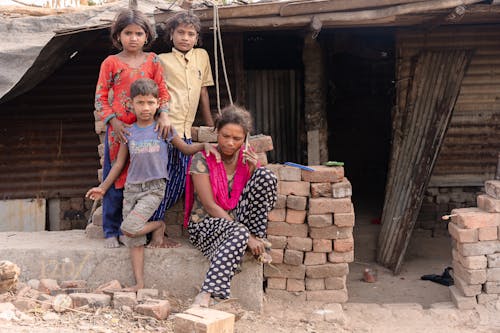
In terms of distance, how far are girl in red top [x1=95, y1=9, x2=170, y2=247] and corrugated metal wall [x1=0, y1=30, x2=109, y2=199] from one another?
→ 2.98 m

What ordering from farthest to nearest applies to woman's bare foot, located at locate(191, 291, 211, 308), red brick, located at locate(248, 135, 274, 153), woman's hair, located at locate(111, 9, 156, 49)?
1. red brick, located at locate(248, 135, 274, 153)
2. woman's hair, located at locate(111, 9, 156, 49)
3. woman's bare foot, located at locate(191, 291, 211, 308)

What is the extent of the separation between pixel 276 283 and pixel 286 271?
0.13 metres

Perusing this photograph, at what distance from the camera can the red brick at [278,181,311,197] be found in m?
4.79

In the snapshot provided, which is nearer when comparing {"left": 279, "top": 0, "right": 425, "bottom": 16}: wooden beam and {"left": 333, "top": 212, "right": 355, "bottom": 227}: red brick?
Result: {"left": 333, "top": 212, "right": 355, "bottom": 227}: red brick

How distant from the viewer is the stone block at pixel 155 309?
146 inches

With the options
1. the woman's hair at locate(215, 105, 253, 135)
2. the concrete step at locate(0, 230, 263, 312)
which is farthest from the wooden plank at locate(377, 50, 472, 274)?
the woman's hair at locate(215, 105, 253, 135)

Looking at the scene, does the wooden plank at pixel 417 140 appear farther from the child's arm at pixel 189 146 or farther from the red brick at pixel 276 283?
the child's arm at pixel 189 146

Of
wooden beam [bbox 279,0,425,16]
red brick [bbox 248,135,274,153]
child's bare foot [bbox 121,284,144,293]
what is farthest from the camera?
wooden beam [bbox 279,0,425,16]

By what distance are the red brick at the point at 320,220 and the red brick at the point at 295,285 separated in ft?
1.62

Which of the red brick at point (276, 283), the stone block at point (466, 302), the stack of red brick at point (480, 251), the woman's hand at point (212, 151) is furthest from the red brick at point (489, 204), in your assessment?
the woman's hand at point (212, 151)

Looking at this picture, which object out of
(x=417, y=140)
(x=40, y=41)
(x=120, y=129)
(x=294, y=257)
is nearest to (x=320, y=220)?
(x=294, y=257)

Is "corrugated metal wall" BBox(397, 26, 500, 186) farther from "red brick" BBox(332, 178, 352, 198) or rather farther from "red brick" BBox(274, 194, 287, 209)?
"red brick" BBox(274, 194, 287, 209)

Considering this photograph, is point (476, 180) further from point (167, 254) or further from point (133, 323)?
point (133, 323)

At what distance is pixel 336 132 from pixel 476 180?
11.1ft
